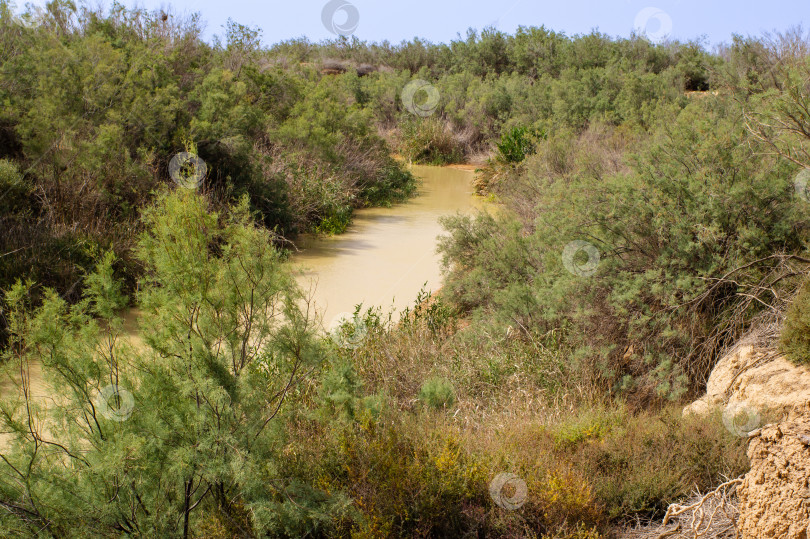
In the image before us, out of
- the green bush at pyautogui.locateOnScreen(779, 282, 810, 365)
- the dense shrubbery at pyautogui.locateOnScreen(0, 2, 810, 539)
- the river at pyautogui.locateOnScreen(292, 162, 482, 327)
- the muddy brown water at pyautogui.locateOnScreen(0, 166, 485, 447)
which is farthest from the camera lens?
the river at pyautogui.locateOnScreen(292, 162, 482, 327)

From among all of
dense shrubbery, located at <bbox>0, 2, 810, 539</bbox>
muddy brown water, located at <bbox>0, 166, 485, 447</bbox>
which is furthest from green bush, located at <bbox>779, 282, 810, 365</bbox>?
muddy brown water, located at <bbox>0, 166, 485, 447</bbox>

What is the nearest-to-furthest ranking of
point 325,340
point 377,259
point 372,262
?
point 325,340
point 372,262
point 377,259

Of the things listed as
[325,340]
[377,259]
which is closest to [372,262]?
[377,259]

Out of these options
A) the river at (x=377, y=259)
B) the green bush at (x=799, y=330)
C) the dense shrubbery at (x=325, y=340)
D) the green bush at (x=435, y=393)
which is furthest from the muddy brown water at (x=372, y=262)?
the green bush at (x=799, y=330)

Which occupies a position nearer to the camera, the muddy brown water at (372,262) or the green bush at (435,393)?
the green bush at (435,393)

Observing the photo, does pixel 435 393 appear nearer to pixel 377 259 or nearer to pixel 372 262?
pixel 372 262

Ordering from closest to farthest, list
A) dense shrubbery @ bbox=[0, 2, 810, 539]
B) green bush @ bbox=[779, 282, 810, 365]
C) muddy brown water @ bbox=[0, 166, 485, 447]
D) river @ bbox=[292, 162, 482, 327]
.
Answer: dense shrubbery @ bbox=[0, 2, 810, 539] < green bush @ bbox=[779, 282, 810, 365] < muddy brown water @ bbox=[0, 166, 485, 447] < river @ bbox=[292, 162, 482, 327]

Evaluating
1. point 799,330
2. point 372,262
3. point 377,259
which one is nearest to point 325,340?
point 799,330

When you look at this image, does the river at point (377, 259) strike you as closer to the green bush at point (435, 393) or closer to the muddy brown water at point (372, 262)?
the muddy brown water at point (372, 262)

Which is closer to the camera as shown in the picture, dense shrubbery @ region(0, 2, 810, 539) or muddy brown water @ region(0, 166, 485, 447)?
dense shrubbery @ region(0, 2, 810, 539)

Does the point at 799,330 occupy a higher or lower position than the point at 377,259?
higher

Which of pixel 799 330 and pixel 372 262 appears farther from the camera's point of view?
pixel 372 262

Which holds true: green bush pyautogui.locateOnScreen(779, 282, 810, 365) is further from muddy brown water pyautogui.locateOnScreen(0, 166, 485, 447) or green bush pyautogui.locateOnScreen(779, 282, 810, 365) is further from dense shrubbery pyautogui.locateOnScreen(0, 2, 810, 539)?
muddy brown water pyautogui.locateOnScreen(0, 166, 485, 447)

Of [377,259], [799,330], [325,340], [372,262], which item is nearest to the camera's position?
[325,340]
